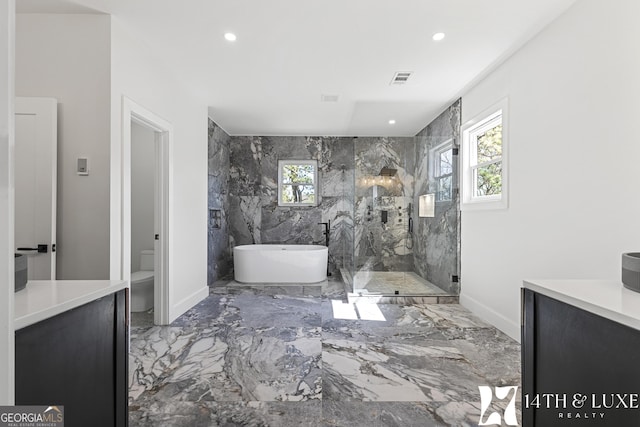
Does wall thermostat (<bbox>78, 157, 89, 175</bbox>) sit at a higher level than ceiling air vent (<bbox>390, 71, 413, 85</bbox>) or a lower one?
lower

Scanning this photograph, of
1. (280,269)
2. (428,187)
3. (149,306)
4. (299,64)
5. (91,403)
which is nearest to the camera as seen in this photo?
(91,403)

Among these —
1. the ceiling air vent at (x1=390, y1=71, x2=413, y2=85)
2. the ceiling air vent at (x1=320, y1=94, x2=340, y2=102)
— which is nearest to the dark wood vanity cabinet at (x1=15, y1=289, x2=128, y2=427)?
the ceiling air vent at (x1=390, y1=71, x2=413, y2=85)

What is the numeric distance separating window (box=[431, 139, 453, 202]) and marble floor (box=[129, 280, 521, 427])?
58.8 inches

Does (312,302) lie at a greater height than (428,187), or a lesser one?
lesser

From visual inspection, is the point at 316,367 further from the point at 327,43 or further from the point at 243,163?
the point at 243,163

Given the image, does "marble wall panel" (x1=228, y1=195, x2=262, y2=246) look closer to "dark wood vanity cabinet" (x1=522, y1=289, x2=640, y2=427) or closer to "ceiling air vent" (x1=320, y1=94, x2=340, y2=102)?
"ceiling air vent" (x1=320, y1=94, x2=340, y2=102)

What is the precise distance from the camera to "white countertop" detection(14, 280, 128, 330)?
88cm

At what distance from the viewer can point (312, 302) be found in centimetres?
390

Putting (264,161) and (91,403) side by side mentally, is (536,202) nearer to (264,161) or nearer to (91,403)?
(91,403)

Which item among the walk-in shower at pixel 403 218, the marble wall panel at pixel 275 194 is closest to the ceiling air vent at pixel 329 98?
the walk-in shower at pixel 403 218

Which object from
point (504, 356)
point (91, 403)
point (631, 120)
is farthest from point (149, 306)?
point (631, 120)

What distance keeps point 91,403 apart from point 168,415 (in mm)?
760

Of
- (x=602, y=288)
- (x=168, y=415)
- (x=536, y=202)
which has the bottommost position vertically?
(x=168, y=415)

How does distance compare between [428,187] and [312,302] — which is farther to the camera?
[428,187]
